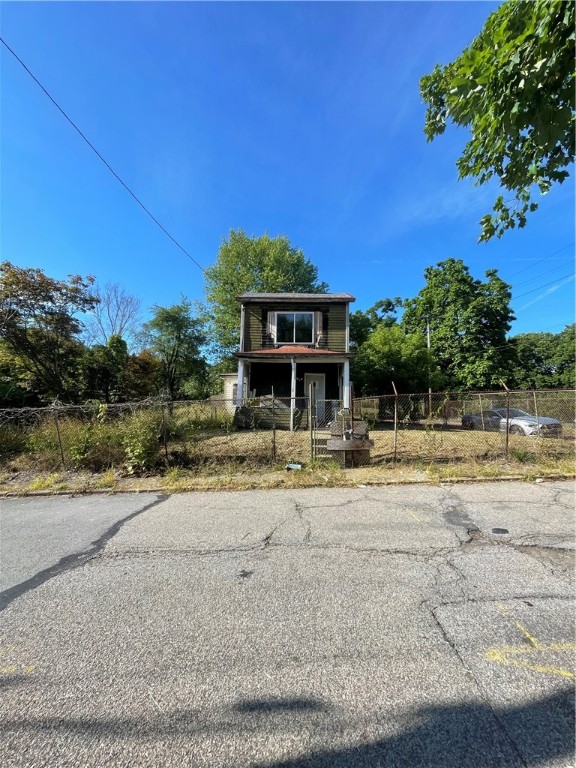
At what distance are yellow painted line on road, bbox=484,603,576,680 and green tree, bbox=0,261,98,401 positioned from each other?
21.5m

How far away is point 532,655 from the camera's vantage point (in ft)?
7.47

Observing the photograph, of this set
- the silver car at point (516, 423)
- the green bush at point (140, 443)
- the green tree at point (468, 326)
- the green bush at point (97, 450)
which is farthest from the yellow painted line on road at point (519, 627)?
the green tree at point (468, 326)

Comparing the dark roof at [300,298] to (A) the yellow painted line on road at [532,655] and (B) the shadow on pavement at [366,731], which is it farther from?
(B) the shadow on pavement at [366,731]

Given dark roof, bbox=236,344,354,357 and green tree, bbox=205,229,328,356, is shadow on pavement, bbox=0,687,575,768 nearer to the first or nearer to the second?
dark roof, bbox=236,344,354,357

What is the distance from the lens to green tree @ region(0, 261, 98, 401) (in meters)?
17.2

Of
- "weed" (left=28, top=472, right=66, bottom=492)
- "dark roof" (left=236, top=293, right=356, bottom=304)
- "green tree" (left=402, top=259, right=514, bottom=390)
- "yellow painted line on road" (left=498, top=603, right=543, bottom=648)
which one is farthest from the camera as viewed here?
"green tree" (left=402, top=259, right=514, bottom=390)

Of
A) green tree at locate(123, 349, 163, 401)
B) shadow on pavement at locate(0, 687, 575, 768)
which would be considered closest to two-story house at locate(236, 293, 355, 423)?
green tree at locate(123, 349, 163, 401)

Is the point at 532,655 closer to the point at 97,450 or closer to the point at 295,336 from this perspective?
the point at 97,450

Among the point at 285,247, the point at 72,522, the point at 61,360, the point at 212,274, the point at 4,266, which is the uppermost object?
the point at 285,247

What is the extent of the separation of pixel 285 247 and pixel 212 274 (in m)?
7.04

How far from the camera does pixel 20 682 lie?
85.2 inches

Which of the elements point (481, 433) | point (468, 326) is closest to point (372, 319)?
point (468, 326)

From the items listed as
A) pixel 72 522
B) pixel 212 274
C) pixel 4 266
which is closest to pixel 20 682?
Result: pixel 72 522

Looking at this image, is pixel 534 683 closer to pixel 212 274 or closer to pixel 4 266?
pixel 4 266
